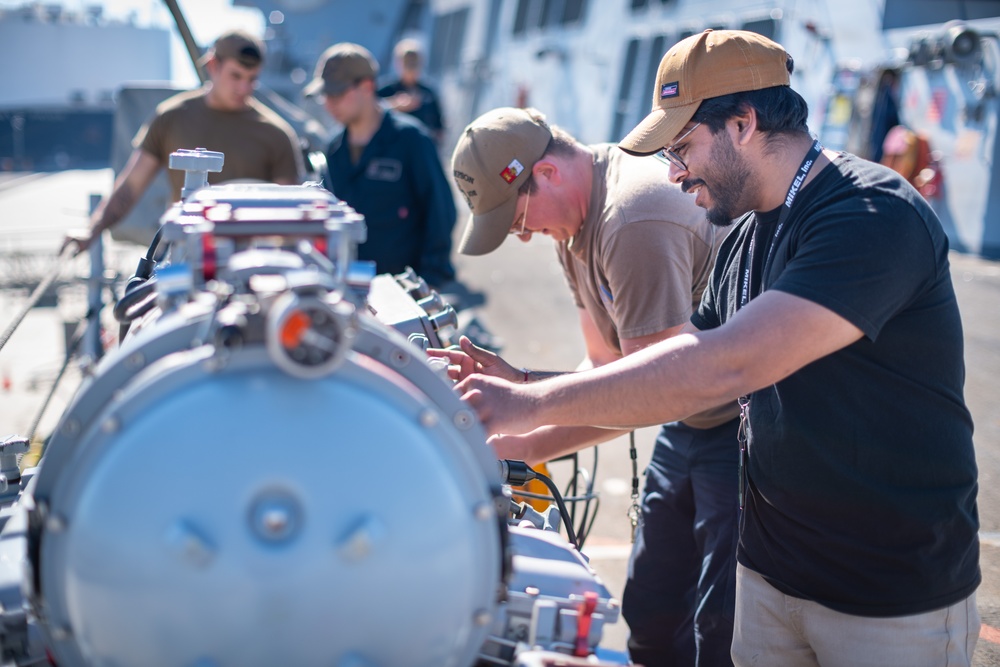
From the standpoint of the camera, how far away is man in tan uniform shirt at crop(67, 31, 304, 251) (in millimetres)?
4277

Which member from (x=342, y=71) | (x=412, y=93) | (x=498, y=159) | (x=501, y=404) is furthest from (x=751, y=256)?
(x=412, y=93)

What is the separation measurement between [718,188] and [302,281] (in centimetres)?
110

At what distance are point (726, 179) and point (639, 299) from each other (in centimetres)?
49

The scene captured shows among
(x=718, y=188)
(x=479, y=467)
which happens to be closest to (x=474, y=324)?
(x=718, y=188)

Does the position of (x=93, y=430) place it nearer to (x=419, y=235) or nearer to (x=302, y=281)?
(x=302, y=281)

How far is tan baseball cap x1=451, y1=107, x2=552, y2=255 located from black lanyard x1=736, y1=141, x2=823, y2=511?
743 millimetres

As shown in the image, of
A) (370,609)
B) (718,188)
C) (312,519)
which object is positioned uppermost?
(718,188)

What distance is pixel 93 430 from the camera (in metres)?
1.07

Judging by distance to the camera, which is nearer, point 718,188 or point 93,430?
point 93,430

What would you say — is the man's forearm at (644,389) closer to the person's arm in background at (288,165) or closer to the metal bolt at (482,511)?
the metal bolt at (482,511)

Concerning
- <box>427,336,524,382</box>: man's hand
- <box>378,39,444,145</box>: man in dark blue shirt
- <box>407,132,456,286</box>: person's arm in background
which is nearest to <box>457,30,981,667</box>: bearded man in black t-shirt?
<box>427,336,524,382</box>: man's hand

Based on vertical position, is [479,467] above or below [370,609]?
above

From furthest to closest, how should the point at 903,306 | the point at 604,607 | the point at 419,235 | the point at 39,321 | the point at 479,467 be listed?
the point at 39,321
the point at 419,235
the point at 903,306
the point at 604,607
the point at 479,467

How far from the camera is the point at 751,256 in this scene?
1.91 metres
